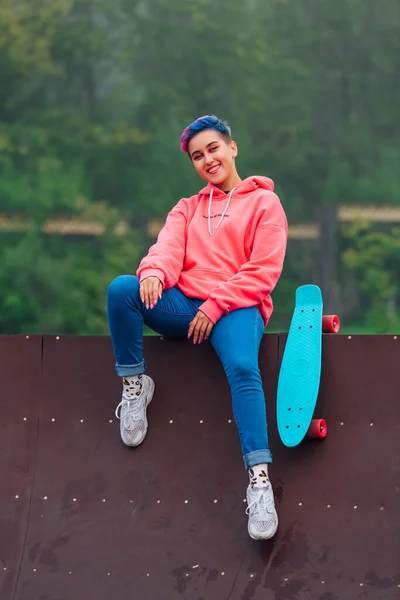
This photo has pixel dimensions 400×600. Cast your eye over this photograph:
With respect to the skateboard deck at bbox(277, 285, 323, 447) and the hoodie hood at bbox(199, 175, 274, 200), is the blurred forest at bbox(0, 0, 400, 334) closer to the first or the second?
the hoodie hood at bbox(199, 175, 274, 200)

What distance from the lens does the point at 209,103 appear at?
8367 mm

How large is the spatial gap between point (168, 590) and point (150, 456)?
1.31 ft

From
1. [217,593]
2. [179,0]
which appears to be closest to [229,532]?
[217,593]

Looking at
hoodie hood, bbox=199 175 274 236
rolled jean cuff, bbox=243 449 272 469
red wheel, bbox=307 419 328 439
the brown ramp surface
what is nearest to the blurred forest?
hoodie hood, bbox=199 175 274 236

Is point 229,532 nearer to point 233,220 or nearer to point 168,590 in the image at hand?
point 168,590

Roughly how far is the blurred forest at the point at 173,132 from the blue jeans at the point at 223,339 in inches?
218

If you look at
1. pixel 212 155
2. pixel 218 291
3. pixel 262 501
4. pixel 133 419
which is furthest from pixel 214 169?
pixel 262 501

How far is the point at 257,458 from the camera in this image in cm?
234

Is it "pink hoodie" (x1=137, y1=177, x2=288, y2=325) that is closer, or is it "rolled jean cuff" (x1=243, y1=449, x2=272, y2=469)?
"rolled jean cuff" (x1=243, y1=449, x2=272, y2=469)

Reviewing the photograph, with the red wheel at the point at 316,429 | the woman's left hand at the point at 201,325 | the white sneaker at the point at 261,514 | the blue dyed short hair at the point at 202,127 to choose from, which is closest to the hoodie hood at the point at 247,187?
the blue dyed short hair at the point at 202,127

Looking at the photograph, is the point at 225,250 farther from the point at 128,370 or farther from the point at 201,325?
the point at 128,370

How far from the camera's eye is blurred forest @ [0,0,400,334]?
823cm

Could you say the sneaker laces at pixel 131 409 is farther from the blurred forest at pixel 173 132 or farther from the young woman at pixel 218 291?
the blurred forest at pixel 173 132

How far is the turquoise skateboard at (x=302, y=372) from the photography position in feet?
8.14
